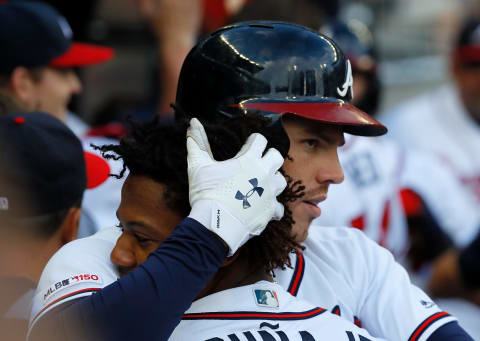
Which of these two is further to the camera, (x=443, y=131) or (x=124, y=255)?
(x=443, y=131)

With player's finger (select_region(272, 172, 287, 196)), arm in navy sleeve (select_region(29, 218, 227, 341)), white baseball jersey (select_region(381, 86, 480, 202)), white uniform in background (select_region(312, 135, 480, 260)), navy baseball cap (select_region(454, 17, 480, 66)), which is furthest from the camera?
white baseball jersey (select_region(381, 86, 480, 202))

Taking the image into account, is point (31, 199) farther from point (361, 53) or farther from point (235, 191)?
point (361, 53)

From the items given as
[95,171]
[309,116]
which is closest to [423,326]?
[309,116]

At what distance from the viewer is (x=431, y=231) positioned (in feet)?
14.6

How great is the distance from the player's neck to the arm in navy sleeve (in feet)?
0.85

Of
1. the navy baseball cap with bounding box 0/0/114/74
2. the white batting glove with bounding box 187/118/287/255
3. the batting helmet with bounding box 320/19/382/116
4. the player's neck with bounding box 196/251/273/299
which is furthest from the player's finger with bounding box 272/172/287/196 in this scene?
the batting helmet with bounding box 320/19/382/116

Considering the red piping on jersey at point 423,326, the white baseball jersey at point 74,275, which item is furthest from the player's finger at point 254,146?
the red piping on jersey at point 423,326

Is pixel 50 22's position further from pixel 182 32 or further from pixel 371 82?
pixel 371 82

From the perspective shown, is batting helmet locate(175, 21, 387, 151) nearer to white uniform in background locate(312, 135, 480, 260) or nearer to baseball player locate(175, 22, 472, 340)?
baseball player locate(175, 22, 472, 340)

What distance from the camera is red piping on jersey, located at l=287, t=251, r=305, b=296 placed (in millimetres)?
2209

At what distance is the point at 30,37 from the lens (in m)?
3.55

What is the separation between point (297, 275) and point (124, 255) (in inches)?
20.5

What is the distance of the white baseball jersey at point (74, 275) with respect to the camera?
1868mm

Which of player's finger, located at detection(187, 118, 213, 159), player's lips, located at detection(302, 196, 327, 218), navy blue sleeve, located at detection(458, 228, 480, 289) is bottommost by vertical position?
navy blue sleeve, located at detection(458, 228, 480, 289)
